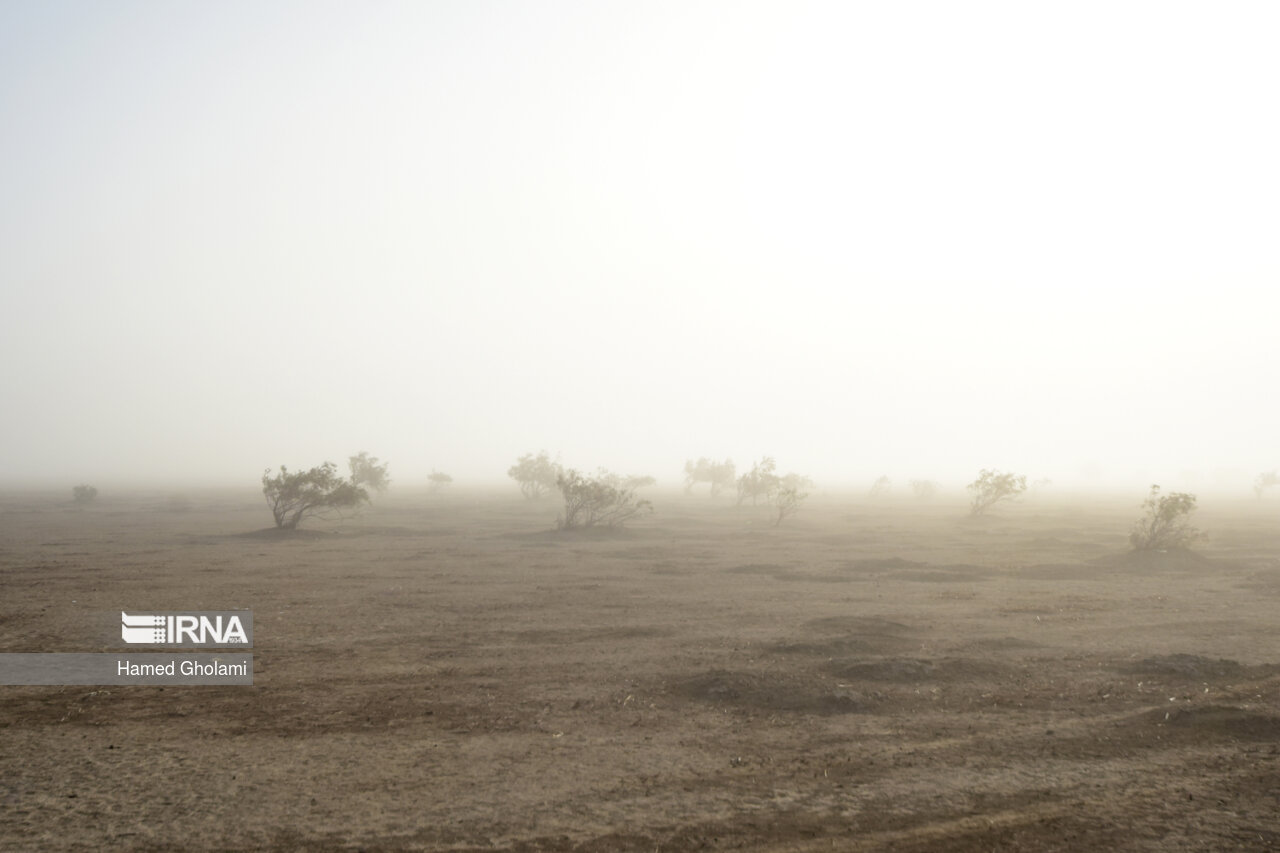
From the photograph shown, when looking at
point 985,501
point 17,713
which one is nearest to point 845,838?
point 17,713

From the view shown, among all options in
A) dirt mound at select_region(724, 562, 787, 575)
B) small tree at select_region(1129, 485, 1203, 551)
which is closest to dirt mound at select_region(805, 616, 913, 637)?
dirt mound at select_region(724, 562, 787, 575)

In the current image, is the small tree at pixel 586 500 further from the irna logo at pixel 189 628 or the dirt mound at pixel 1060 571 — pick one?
the irna logo at pixel 189 628

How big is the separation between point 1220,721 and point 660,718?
7411 millimetres

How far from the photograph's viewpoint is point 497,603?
17922 millimetres

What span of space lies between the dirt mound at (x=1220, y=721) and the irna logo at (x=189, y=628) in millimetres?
15248

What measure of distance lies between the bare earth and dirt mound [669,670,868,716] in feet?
0.21

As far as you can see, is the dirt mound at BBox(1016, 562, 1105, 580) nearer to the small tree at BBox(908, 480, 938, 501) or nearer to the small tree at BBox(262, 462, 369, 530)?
the small tree at BBox(262, 462, 369, 530)

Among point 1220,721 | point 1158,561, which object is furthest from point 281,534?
point 1158,561

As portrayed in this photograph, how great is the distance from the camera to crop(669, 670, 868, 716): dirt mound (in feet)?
33.7

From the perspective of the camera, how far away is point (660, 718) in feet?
32.1

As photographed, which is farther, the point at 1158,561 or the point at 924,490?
the point at 924,490

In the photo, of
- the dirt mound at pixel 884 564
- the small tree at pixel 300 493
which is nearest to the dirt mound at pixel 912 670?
the dirt mound at pixel 884 564

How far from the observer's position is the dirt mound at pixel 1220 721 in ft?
29.6

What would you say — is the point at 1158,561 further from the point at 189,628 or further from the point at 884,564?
the point at 189,628
